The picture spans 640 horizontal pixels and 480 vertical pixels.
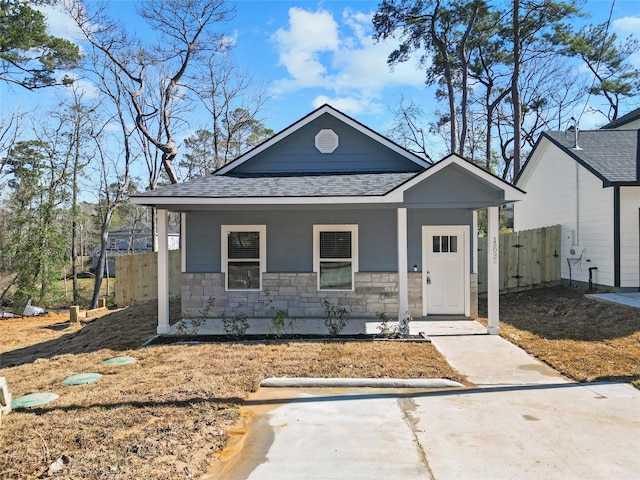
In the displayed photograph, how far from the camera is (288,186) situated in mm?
8586

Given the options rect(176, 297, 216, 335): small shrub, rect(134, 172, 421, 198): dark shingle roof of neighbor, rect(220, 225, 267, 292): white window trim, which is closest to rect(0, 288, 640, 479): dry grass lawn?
rect(176, 297, 216, 335): small shrub

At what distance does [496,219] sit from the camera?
8.02 m

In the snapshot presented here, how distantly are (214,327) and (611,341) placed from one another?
7496 millimetres

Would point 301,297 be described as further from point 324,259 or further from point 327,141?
point 327,141

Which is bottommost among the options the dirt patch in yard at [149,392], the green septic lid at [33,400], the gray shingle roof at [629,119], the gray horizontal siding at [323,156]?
the green septic lid at [33,400]

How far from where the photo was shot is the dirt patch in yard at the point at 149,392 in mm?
3336

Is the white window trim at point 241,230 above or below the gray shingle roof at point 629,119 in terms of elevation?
below

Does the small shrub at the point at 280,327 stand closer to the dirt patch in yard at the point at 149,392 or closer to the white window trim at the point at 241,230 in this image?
the dirt patch in yard at the point at 149,392

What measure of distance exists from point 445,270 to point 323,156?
4.17 metres

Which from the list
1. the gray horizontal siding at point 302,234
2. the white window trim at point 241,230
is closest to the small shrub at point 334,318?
the gray horizontal siding at point 302,234

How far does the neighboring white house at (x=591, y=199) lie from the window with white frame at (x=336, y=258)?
699 centimetres

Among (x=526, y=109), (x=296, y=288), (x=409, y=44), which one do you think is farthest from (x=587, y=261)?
(x=526, y=109)

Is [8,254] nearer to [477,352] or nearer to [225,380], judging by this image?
[225,380]

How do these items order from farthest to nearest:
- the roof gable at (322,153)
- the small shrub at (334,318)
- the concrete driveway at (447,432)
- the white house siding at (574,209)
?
the white house siding at (574,209)
the roof gable at (322,153)
the small shrub at (334,318)
the concrete driveway at (447,432)
